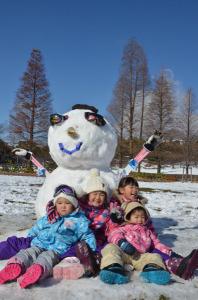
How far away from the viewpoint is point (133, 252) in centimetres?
351

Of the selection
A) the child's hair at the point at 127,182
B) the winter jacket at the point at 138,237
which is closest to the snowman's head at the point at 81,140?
the child's hair at the point at 127,182

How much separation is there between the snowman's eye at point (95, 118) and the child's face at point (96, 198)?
1.02m

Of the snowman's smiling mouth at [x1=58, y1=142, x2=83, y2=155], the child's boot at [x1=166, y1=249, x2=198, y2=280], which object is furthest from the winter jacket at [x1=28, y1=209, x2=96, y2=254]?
the snowman's smiling mouth at [x1=58, y1=142, x2=83, y2=155]

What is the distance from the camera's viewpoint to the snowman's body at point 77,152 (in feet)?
15.6

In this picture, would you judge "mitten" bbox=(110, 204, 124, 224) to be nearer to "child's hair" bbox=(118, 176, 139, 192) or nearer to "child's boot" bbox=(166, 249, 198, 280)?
"child's hair" bbox=(118, 176, 139, 192)

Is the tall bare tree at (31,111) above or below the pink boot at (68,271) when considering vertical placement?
above

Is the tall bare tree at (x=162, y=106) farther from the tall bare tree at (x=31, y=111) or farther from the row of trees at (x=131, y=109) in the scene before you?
the tall bare tree at (x=31, y=111)

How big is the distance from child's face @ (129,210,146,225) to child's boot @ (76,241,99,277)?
72 cm

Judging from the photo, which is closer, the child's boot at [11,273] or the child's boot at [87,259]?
the child's boot at [11,273]

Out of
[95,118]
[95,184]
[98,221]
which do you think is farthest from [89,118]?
[98,221]

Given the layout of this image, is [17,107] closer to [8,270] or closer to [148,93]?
[148,93]

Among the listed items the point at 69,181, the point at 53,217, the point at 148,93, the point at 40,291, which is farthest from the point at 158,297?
the point at 148,93

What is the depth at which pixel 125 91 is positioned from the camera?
88.5ft

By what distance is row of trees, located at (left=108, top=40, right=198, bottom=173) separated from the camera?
87.4 ft
